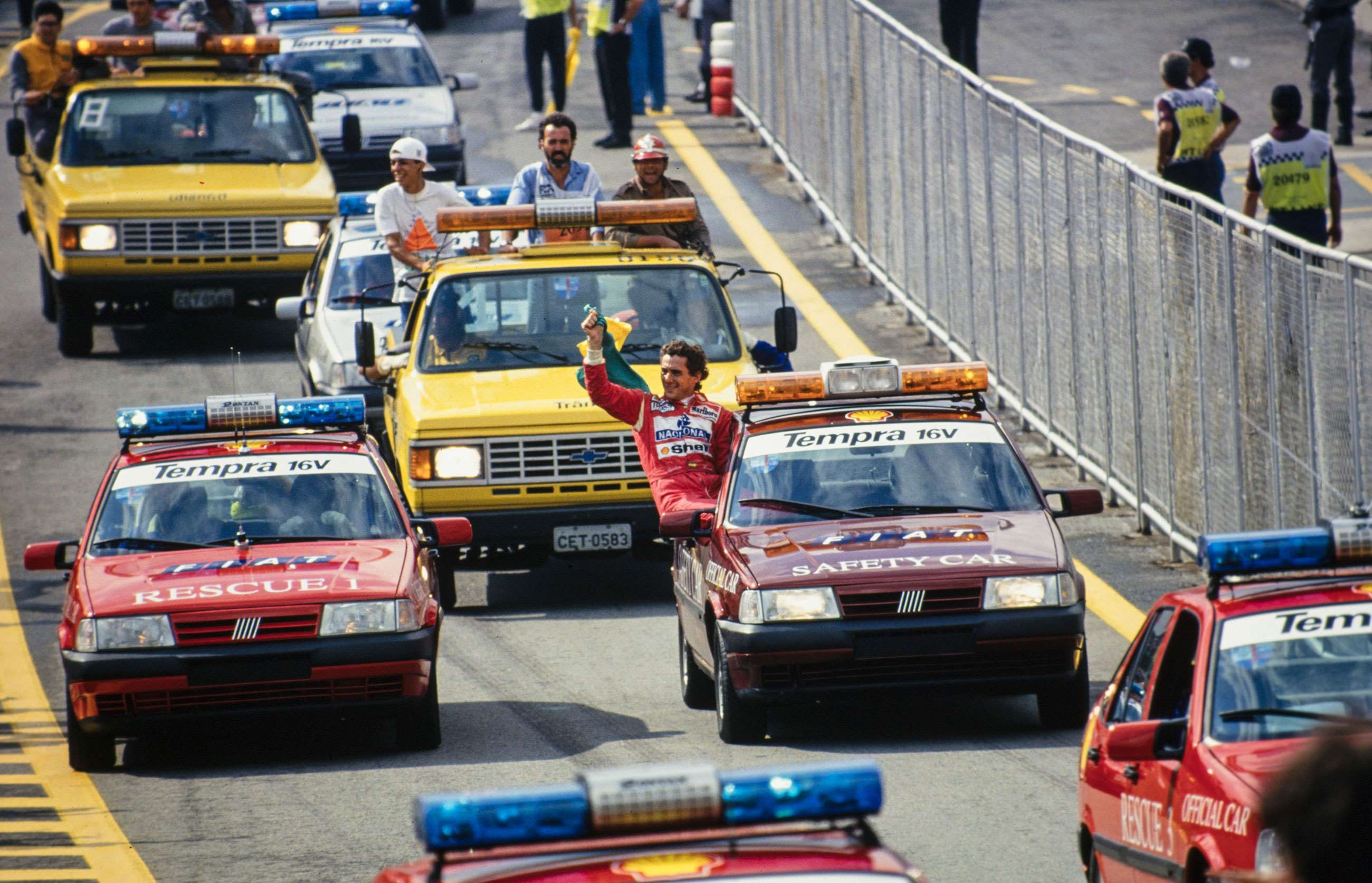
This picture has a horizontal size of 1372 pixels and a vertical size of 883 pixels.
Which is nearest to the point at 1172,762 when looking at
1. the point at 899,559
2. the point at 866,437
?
the point at 899,559

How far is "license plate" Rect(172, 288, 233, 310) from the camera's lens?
70.2 feet

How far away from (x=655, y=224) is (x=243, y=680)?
20.9 feet

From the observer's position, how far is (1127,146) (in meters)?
28.0

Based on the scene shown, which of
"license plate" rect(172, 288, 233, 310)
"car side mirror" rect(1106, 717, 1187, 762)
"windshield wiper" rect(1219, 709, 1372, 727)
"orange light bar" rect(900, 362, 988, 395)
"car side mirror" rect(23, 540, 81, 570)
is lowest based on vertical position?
"license plate" rect(172, 288, 233, 310)

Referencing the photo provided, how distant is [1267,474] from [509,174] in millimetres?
16449

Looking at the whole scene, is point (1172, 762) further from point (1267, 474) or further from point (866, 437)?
point (1267, 474)

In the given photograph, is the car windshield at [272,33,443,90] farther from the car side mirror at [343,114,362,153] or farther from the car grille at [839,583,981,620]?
the car grille at [839,583,981,620]

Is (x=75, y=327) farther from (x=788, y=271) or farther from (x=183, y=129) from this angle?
(x=788, y=271)

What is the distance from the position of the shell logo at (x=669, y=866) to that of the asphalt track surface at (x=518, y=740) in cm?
422

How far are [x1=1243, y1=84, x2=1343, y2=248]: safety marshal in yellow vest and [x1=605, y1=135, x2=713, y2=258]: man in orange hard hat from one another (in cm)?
392

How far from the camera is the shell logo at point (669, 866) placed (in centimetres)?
432

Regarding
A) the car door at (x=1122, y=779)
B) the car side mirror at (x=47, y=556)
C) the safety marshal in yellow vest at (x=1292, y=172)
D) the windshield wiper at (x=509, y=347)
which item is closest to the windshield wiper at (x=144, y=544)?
the car side mirror at (x=47, y=556)

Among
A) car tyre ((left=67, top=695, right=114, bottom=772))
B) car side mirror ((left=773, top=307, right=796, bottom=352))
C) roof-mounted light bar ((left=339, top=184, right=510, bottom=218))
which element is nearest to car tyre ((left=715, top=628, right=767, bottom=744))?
car tyre ((left=67, top=695, right=114, bottom=772))

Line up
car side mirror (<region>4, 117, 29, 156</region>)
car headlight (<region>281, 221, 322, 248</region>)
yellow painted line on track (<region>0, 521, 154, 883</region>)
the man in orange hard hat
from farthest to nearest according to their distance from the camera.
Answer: car side mirror (<region>4, 117, 29, 156</region>) → car headlight (<region>281, 221, 322, 248</region>) → the man in orange hard hat → yellow painted line on track (<region>0, 521, 154, 883</region>)
